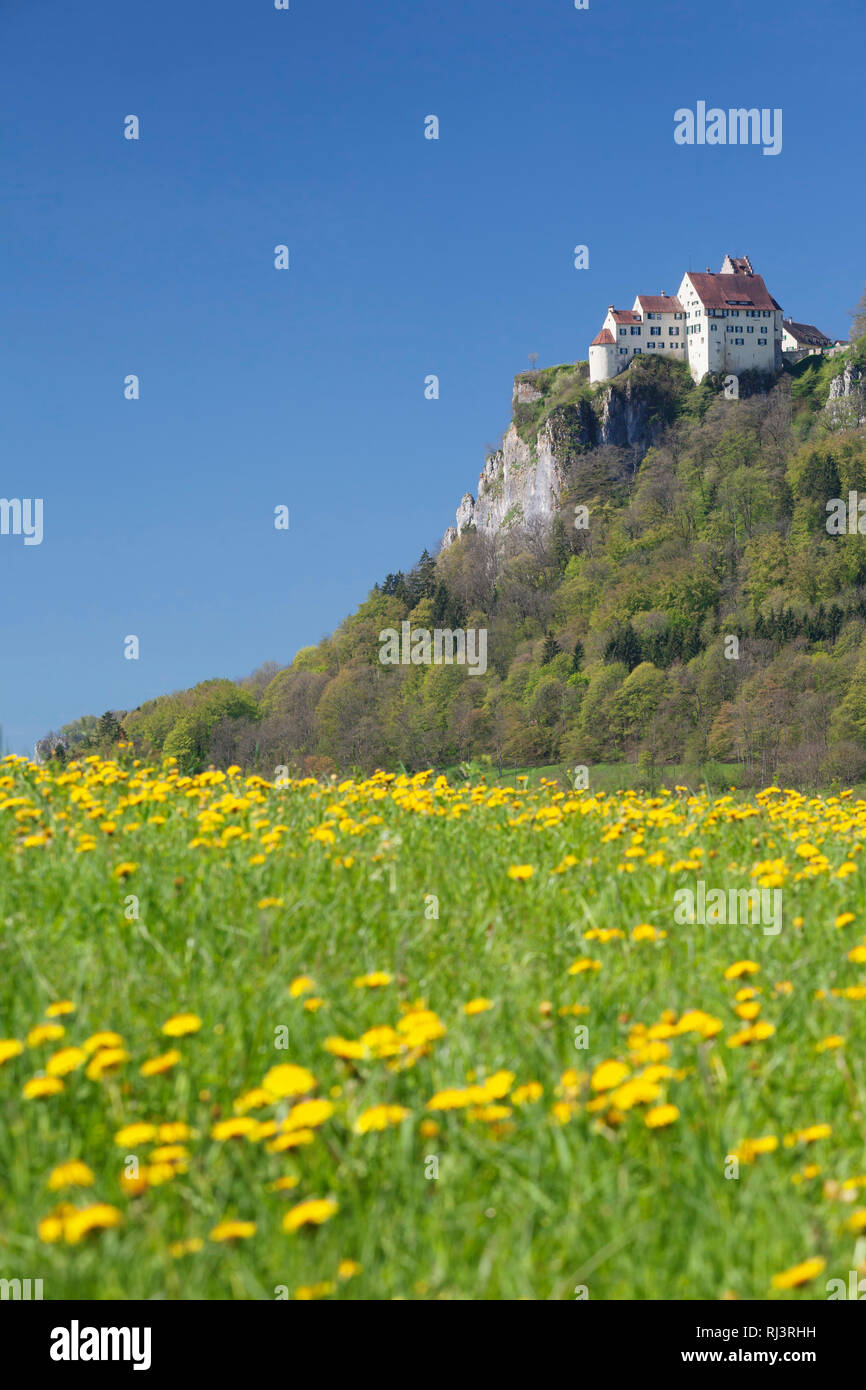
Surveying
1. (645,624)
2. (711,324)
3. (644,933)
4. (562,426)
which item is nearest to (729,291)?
(711,324)

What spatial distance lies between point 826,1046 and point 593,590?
108 m

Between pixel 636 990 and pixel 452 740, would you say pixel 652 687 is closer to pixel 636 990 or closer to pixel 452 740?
pixel 452 740

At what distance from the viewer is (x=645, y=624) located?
327 feet

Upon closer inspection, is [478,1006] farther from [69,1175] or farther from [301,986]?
[69,1175]

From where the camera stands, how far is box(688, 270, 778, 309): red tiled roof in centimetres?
13762

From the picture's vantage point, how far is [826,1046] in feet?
10.8

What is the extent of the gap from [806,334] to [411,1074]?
6441 inches

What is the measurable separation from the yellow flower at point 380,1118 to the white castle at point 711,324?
147798 millimetres

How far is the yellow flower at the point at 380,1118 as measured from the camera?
265cm

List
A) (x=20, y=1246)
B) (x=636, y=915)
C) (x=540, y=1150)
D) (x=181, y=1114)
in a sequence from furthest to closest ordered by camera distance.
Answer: (x=636, y=915) → (x=181, y=1114) → (x=540, y=1150) → (x=20, y=1246)

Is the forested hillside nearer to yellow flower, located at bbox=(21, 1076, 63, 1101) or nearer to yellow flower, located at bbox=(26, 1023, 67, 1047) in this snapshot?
yellow flower, located at bbox=(26, 1023, 67, 1047)

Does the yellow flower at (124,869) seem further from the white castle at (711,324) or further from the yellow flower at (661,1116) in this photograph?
the white castle at (711,324)

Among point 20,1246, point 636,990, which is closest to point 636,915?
point 636,990

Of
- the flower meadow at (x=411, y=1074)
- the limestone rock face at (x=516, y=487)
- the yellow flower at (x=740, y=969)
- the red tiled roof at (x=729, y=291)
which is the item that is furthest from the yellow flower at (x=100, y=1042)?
the red tiled roof at (x=729, y=291)
